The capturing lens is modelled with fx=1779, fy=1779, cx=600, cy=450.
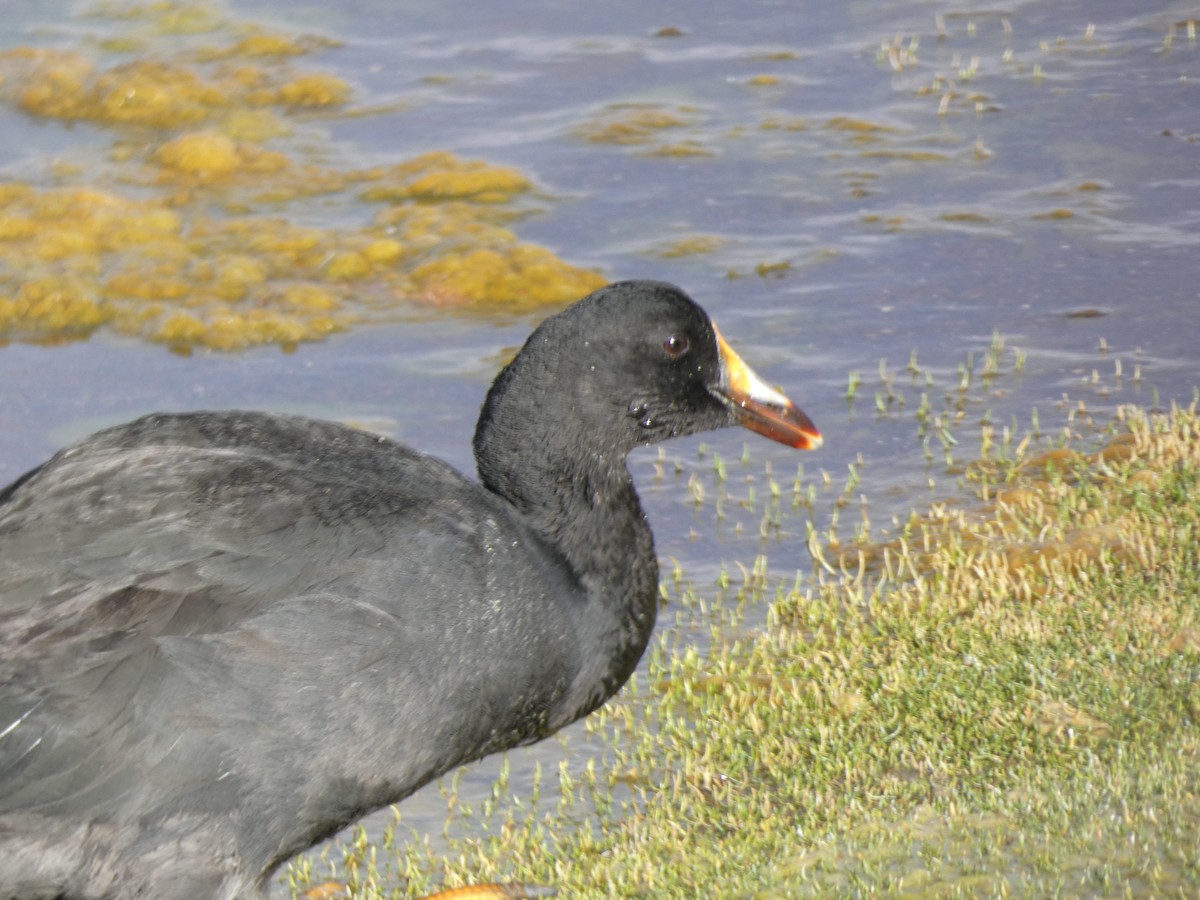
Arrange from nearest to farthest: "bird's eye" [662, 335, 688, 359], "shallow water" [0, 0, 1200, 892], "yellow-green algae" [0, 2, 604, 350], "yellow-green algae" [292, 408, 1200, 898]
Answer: "yellow-green algae" [292, 408, 1200, 898]
"bird's eye" [662, 335, 688, 359]
"shallow water" [0, 0, 1200, 892]
"yellow-green algae" [0, 2, 604, 350]

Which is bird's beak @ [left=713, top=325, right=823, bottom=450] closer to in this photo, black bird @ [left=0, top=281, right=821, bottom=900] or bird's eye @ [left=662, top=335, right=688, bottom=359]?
bird's eye @ [left=662, top=335, right=688, bottom=359]

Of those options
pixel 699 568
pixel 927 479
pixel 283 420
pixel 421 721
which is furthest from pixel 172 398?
pixel 421 721

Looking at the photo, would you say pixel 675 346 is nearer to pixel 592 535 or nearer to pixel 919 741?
pixel 592 535

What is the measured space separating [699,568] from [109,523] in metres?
3.59

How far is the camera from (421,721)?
15.1 feet

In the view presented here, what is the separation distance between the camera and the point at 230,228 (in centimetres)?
1179

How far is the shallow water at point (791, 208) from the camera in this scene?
354 inches

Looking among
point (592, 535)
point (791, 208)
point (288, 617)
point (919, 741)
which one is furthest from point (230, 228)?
point (288, 617)

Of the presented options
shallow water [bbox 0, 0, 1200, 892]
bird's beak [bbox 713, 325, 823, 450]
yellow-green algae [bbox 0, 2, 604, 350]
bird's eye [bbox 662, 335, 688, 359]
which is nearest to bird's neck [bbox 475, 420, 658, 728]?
bird's eye [bbox 662, 335, 688, 359]

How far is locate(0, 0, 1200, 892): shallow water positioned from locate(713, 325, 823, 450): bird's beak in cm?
148

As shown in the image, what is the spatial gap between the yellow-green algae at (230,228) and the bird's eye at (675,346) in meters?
5.21

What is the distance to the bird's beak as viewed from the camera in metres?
5.56

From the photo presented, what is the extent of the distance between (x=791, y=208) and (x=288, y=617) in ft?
25.2

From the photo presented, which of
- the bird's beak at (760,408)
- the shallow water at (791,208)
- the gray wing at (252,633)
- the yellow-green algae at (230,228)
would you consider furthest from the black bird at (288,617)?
the yellow-green algae at (230,228)
